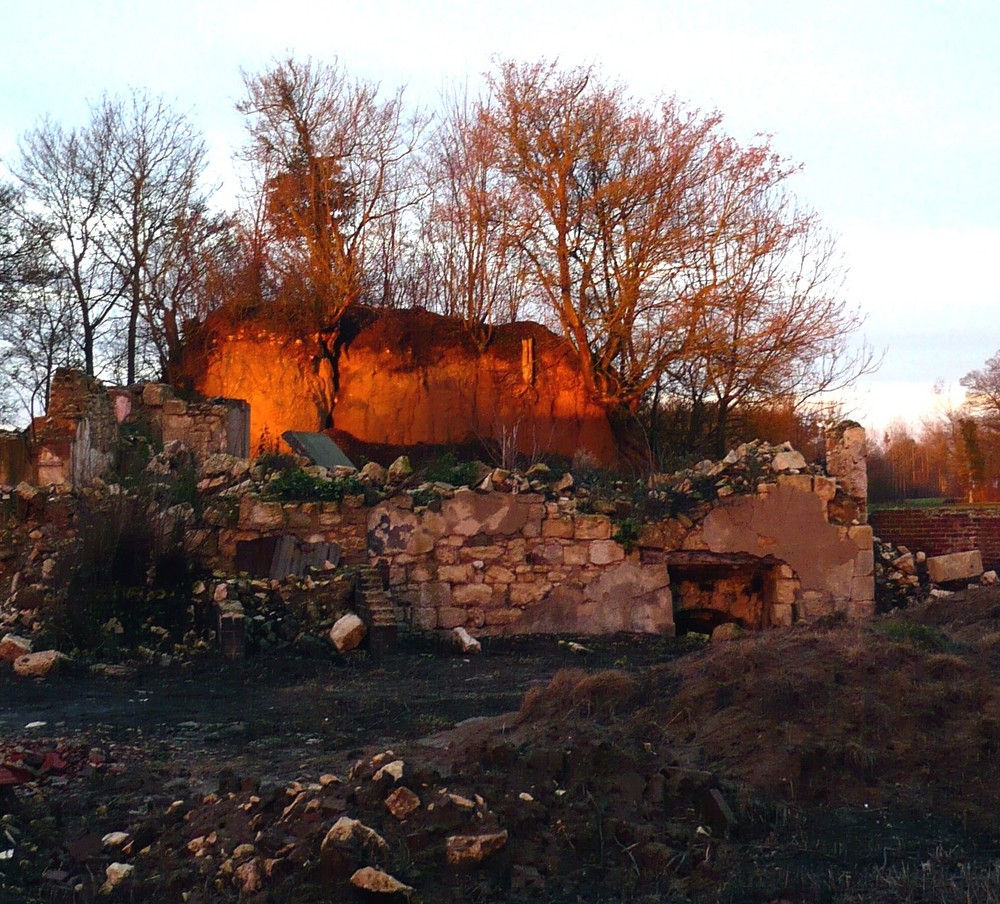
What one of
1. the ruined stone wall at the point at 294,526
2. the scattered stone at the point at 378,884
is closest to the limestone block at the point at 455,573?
the ruined stone wall at the point at 294,526

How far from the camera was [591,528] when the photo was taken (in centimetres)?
1359

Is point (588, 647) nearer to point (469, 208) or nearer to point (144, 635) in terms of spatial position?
point (144, 635)

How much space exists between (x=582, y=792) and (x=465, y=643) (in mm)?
7253

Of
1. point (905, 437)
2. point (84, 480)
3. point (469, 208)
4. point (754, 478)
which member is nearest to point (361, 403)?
point (469, 208)

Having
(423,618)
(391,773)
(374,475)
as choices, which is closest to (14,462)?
(374,475)

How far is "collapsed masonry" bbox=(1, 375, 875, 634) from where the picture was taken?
44.0 feet

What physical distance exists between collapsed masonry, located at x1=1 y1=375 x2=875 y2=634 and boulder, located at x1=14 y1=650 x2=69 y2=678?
2.63 metres

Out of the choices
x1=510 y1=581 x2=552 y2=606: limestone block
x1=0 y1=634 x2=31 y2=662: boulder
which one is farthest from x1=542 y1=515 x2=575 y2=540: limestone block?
x1=0 y1=634 x2=31 y2=662: boulder

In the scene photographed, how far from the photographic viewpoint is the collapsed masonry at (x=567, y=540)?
13422 mm

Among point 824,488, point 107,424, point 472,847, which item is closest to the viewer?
point 472,847

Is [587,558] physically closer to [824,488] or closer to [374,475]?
[374,475]

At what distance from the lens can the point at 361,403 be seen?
24.2 metres

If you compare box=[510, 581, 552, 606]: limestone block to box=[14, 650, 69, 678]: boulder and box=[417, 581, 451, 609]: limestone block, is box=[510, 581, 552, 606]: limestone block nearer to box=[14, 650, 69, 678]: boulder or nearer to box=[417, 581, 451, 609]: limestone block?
box=[417, 581, 451, 609]: limestone block

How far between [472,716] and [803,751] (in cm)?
306
